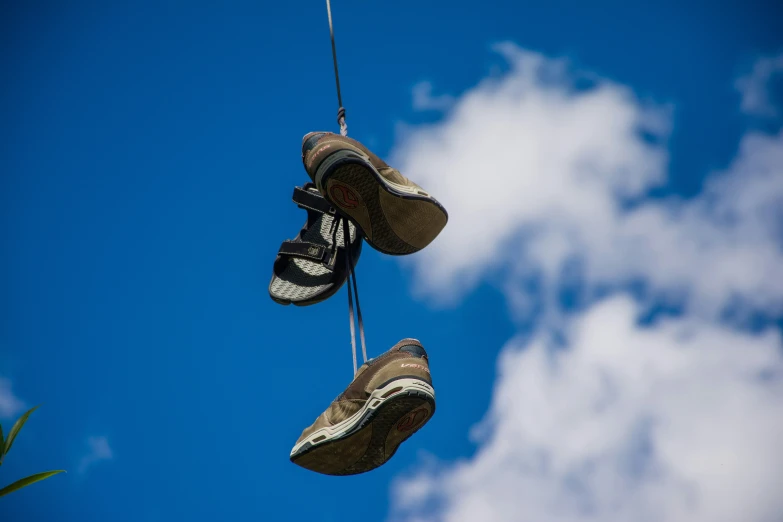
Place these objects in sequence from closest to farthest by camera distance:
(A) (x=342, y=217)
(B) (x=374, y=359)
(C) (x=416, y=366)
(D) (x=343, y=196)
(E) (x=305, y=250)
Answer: (C) (x=416, y=366) → (B) (x=374, y=359) → (D) (x=343, y=196) → (A) (x=342, y=217) → (E) (x=305, y=250)

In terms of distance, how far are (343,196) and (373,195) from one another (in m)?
0.15

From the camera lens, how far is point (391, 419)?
387cm

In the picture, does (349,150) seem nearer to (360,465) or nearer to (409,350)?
(409,350)

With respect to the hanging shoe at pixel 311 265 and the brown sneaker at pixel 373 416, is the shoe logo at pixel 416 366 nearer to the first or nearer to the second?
the brown sneaker at pixel 373 416

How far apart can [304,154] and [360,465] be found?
1.55m

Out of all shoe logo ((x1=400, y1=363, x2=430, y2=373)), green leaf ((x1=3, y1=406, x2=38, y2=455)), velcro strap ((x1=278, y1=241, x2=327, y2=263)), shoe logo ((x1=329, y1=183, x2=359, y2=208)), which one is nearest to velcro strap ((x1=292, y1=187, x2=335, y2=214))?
velcro strap ((x1=278, y1=241, x2=327, y2=263))

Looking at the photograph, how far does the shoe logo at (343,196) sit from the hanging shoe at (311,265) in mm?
819

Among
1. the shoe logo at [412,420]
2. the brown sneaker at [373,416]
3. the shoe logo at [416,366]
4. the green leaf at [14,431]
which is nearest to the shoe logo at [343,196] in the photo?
the brown sneaker at [373,416]

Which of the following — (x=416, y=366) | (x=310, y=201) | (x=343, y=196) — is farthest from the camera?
(x=310, y=201)

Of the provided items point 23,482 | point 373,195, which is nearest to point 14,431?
point 23,482

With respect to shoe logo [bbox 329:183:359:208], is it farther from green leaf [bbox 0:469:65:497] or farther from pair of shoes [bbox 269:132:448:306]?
green leaf [bbox 0:469:65:497]

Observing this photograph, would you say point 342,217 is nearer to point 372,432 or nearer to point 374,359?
point 374,359

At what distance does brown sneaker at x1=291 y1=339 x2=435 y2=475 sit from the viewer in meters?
3.80

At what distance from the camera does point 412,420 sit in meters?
3.99
